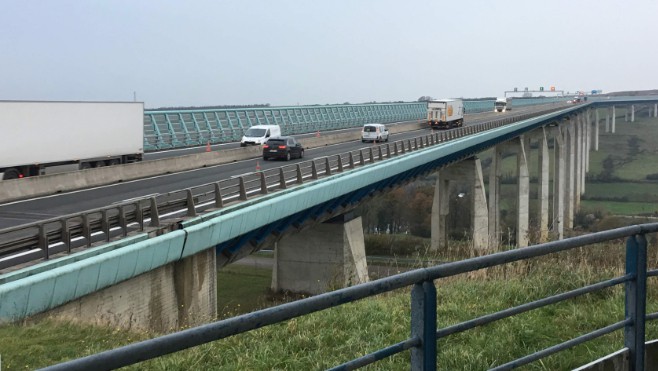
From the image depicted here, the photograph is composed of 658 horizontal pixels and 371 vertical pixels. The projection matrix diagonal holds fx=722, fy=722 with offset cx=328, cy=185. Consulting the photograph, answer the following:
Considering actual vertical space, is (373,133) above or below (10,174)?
above

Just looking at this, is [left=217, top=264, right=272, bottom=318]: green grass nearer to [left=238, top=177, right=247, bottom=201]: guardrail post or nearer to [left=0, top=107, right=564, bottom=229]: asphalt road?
[left=0, top=107, right=564, bottom=229]: asphalt road

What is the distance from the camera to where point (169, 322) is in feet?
46.4

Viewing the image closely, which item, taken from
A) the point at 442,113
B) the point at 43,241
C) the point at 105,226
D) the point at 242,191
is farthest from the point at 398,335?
the point at 442,113

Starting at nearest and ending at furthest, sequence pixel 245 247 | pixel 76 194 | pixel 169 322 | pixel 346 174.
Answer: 1. pixel 169 322
2. pixel 245 247
3. pixel 76 194
4. pixel 346 174

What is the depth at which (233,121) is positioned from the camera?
4694cm

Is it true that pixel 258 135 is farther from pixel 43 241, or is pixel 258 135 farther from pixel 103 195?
pixel 43 241

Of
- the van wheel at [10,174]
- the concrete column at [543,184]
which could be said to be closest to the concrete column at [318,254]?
the van wheel at [10,174]

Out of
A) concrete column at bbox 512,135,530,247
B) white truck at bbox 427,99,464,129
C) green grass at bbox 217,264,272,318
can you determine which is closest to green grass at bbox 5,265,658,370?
green grass at bbox 217,264,272,318

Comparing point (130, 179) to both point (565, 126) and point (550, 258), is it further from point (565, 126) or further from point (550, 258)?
point (565, 126)

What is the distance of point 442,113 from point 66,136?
44.9 m

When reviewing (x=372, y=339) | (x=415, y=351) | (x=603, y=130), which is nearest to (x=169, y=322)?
(x=372, y=339)

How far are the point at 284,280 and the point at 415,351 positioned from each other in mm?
29748

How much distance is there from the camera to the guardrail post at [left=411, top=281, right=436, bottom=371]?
3.07 metres

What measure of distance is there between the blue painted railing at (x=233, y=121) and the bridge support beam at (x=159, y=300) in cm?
2283
